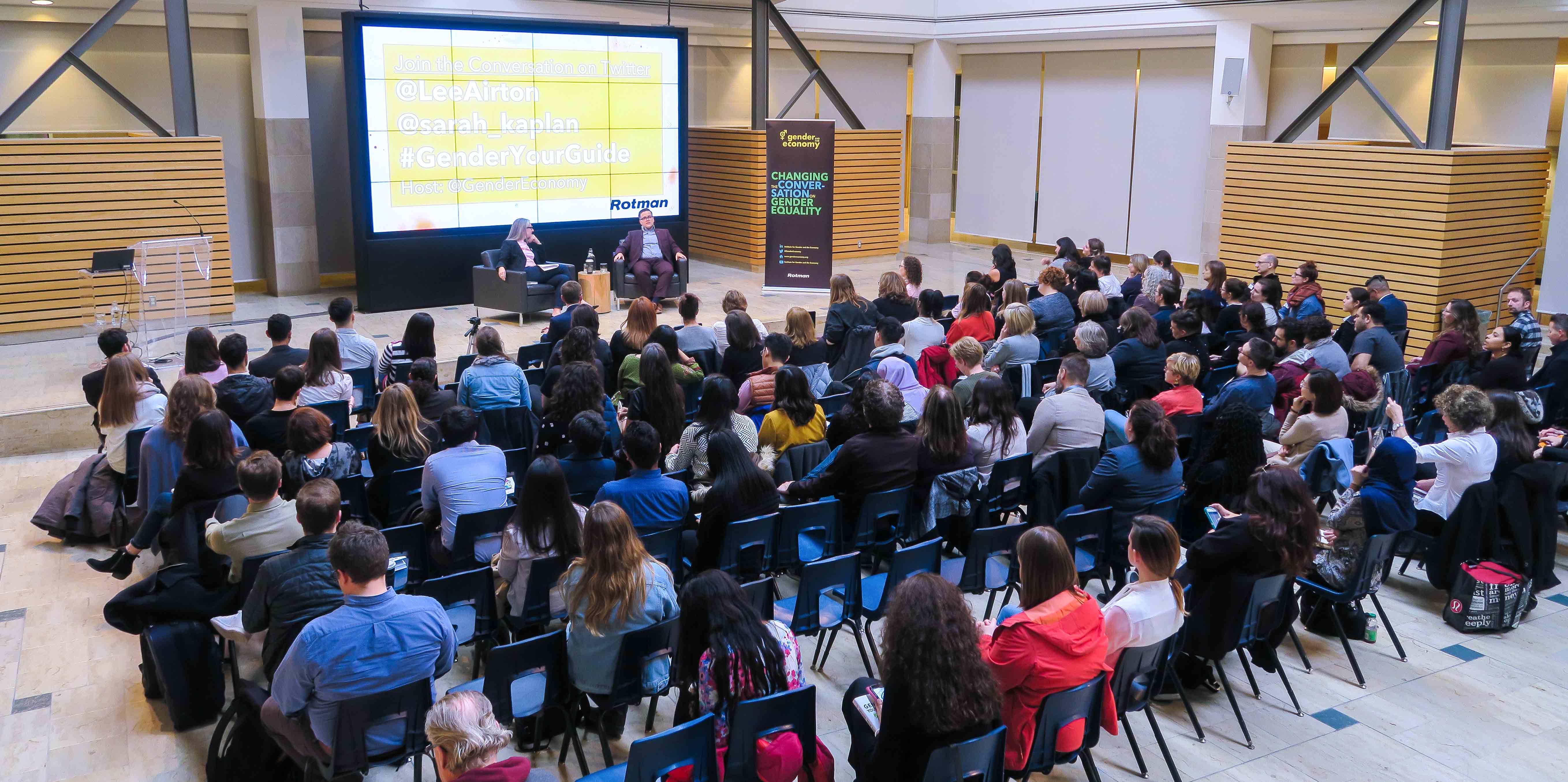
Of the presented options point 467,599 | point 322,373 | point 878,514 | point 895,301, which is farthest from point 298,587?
point 895,301

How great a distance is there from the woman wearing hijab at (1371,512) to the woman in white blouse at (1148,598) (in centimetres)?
174

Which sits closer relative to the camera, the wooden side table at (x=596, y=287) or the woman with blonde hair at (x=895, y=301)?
the woman with blonde hair at (x=895, y=301)

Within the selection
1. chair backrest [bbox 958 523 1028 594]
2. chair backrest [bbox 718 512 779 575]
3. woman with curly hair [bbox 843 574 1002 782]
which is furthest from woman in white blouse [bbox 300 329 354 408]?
woman with curly hair [bbox 843 574 1002 782]

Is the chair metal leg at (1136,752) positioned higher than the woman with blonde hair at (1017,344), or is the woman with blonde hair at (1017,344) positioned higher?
the woman with blonde hair at (1017,344)

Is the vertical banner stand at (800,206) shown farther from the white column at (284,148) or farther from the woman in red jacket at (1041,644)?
A: the woman in red jacket at (1041,644)

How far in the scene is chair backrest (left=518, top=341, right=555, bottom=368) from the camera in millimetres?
8742

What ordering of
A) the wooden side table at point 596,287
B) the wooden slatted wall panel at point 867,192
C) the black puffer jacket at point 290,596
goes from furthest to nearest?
1. the wooden slatted wall panel at point 867,192
2. the wooden side table at point 596,287
3. the black puffer jacket at point 290,596

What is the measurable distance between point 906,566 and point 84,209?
10344 mm

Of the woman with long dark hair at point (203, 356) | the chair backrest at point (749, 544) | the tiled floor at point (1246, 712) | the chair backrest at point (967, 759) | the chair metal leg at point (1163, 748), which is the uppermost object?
the woman with long dark hair at point (203, 356)

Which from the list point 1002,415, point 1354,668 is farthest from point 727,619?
point 1354,668

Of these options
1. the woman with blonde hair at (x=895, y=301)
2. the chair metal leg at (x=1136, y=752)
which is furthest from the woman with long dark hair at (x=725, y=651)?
the woman with blonde hair at (x=895, y=301)

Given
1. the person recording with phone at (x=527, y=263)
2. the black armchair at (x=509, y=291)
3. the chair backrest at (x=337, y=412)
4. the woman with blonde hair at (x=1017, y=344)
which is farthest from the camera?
the person recording with phone at (x=527, y=263)

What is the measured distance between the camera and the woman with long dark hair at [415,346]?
24.7 ft

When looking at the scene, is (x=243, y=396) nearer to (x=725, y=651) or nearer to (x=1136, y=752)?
(x=725, y=651)
